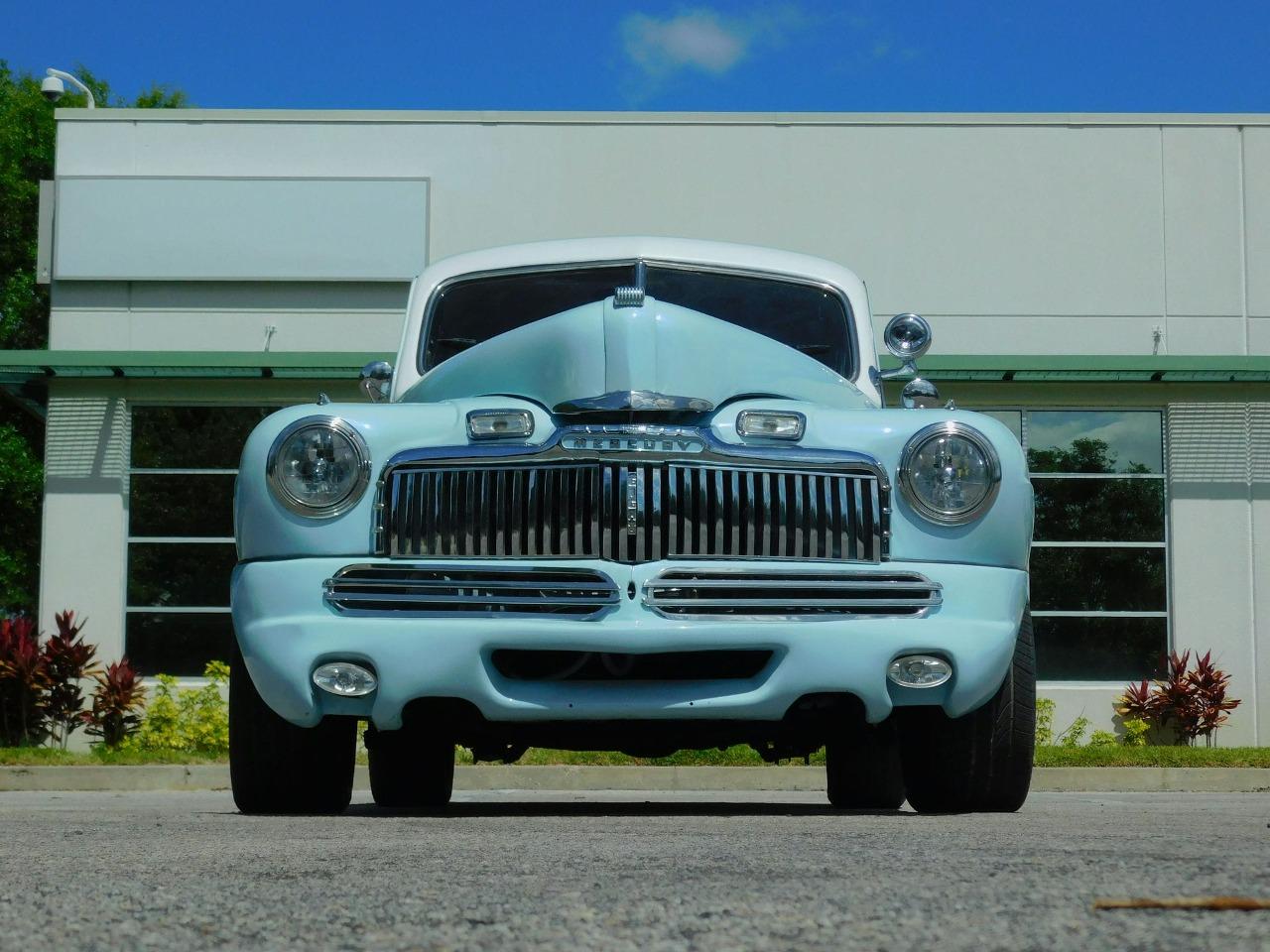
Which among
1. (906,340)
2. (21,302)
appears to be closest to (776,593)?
(906,340)

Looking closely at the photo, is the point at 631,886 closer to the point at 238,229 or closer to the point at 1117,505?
the point at 1117,505

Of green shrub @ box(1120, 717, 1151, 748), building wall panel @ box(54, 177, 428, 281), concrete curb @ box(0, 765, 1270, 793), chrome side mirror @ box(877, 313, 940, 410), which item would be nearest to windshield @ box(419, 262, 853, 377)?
chrome side mirror @ box(877, 313, 940, 410)

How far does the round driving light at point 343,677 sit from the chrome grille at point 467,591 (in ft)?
0.51

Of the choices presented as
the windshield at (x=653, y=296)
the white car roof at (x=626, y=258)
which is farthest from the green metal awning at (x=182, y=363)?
the windshield at (x=653, y=296)

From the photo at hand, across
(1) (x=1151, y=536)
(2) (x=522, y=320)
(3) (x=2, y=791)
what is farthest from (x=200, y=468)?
(2) (x=522, y=320)

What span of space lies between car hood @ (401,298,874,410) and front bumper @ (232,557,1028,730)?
0.74 meters

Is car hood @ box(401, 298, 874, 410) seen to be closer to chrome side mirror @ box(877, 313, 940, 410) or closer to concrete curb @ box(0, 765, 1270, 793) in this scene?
chrome side mirror @ box(877, 313, 940, 410)

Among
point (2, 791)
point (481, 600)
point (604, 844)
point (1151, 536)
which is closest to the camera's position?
point (604, 844)

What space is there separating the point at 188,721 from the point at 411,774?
942 cm

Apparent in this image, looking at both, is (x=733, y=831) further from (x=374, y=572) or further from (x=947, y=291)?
(x=947, y=291)

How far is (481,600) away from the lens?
4.89 metres

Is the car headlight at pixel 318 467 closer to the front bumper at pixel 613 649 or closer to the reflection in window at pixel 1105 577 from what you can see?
the front bumper at pixel 613 649

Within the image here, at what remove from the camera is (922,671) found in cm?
500

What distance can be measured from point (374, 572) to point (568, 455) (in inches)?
25.5
